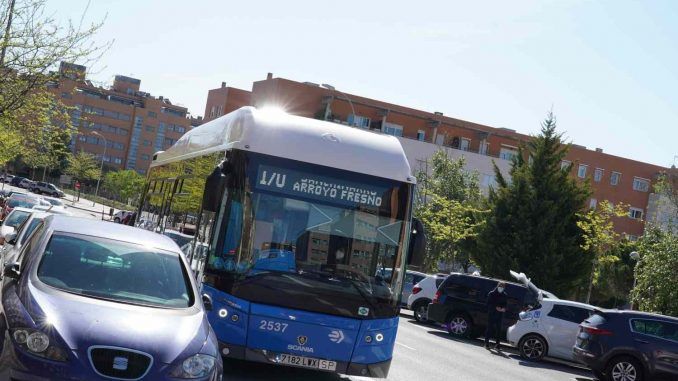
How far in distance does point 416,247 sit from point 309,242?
1.41 metres

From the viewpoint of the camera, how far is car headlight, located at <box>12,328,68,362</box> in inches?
237

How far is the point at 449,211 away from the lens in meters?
43.7

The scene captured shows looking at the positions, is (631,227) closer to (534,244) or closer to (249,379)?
(534,244)

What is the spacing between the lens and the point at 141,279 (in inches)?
295

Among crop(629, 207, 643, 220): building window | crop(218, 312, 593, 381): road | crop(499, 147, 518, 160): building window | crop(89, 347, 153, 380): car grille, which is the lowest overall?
crop(218, 312, 593, 381): road

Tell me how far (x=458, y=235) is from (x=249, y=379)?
110ft

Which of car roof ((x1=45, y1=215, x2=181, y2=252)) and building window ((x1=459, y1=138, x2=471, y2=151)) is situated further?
building window ((x1=459, y1=138, x2=471, y2=151))

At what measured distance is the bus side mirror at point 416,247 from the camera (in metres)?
10.2

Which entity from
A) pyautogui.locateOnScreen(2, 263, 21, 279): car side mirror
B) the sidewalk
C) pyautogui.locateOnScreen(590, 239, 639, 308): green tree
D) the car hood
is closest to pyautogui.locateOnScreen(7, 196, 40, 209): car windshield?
the sidewalk

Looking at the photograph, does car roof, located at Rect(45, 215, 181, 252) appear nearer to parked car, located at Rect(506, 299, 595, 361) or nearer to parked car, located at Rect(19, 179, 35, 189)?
parked car, located at Rect(506, 299, 595, 361)

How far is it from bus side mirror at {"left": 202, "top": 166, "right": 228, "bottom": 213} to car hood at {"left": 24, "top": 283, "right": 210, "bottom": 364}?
2.68m

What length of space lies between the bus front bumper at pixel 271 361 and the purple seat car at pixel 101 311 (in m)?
1.86

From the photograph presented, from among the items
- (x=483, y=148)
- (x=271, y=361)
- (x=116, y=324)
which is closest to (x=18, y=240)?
(x=271, y=361)

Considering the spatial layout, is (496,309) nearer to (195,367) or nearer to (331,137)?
(331,137)
